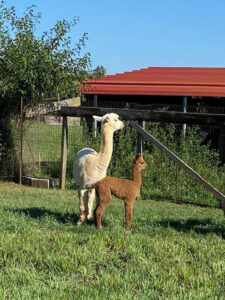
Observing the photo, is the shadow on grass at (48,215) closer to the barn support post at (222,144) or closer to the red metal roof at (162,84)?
the barn support post at (222,144)

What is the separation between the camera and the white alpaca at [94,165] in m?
5.86

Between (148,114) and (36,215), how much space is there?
152 inches

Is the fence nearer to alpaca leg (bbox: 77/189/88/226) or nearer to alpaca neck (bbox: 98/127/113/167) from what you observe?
alpaca leg (bbox: 77/189/88/226)

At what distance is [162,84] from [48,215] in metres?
10.3

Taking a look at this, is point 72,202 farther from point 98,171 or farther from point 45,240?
point 45,240

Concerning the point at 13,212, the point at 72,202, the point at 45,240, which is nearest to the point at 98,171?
the point at 45,240

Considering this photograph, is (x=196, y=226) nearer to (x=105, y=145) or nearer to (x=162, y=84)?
(x=105, y=145)

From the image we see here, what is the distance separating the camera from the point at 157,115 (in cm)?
944

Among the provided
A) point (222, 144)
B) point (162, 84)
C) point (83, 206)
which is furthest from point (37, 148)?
point (83, 206)

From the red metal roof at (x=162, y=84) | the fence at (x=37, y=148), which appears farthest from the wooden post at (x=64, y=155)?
the red metal roof at (x=162, y=84)

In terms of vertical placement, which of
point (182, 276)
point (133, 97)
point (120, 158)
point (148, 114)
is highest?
point (133, 97)

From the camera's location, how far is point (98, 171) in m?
5.86

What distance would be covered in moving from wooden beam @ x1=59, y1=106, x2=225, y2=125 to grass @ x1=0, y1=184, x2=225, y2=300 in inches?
97.4

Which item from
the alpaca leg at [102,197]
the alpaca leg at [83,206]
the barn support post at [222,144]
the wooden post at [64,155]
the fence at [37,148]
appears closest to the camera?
the alpaca leg at [102,197]
